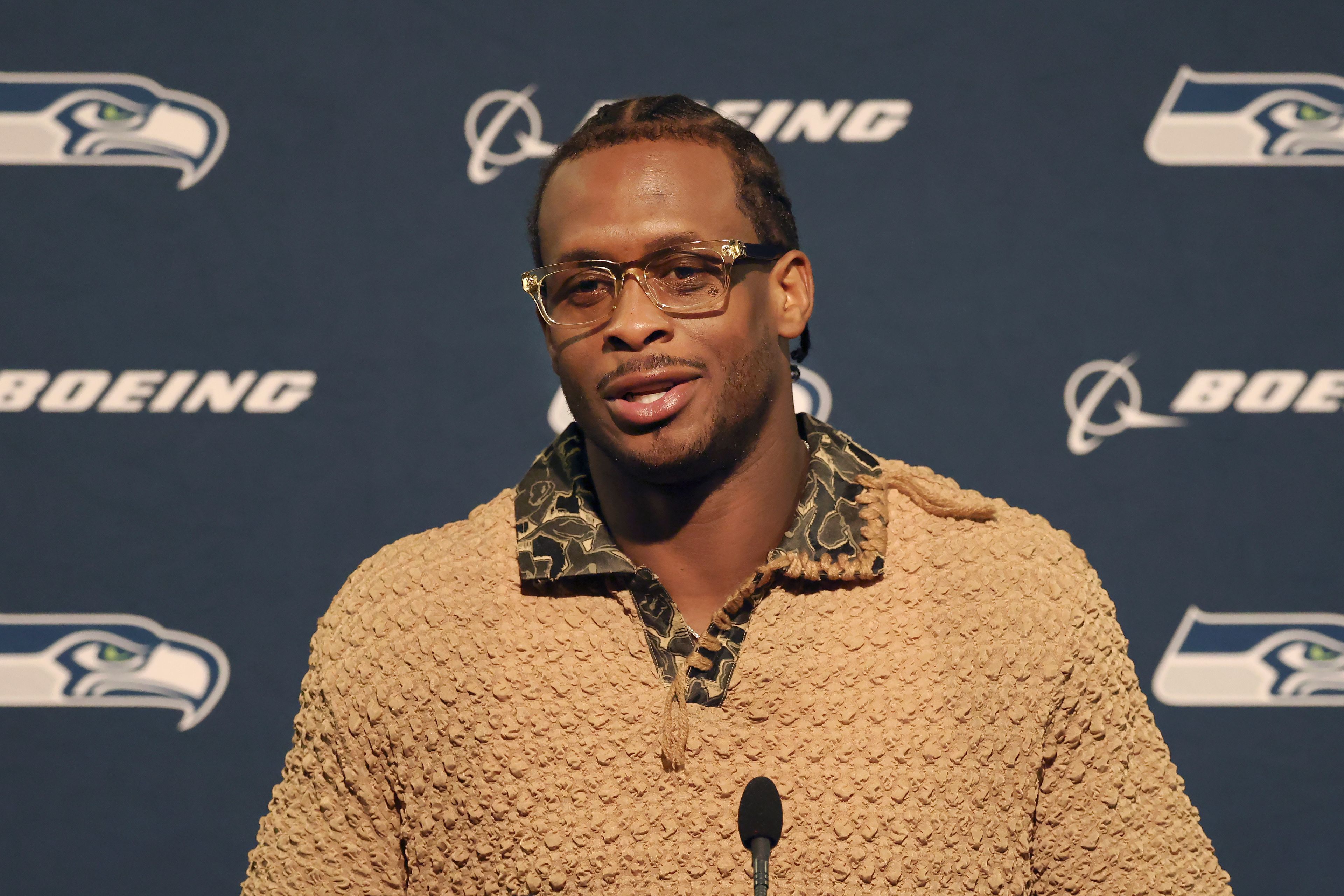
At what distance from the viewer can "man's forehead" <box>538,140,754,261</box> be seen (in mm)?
1147

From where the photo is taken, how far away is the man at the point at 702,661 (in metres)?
1.13

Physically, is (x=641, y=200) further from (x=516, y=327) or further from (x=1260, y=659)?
(x=1260, y=659)

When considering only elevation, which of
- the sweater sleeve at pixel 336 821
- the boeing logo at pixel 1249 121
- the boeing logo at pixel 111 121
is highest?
the boeing logo at pixel 1249 121

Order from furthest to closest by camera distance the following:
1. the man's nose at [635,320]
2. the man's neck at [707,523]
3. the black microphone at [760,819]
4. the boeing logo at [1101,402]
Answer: the boeing logo at [1101,402], the man's neck at [707,523], the man's nose at [635,320], the black microphone at [760,819]

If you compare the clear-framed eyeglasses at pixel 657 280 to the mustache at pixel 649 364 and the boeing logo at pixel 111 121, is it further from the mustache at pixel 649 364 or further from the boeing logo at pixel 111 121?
the boeing logo at pixel 111 121

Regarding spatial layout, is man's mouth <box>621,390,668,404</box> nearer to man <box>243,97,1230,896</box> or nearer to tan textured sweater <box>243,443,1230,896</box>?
man <box>243,97,1230,896</box>

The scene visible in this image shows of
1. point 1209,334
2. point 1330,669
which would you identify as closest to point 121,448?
point 1209,334

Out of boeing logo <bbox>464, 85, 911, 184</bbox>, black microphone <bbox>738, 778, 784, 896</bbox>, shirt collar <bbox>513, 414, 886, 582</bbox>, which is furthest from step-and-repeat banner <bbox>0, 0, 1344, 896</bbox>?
black microphone <bbox>738, 778, 784, 896</bbox>

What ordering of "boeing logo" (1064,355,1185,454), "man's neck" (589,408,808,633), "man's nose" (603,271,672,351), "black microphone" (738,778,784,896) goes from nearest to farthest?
1. "black microphone" (738,778,784,896)
2. "man's nose" (603,271,672,351)
3. "man's neck" (589,408,808,633)
4. "boeing logo" (1064,355,1185,454)

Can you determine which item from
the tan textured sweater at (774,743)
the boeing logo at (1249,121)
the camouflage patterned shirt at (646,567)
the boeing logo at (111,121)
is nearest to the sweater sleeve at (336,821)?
the tan textured sweater at (774,743)

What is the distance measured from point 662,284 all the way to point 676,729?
43 centimetres

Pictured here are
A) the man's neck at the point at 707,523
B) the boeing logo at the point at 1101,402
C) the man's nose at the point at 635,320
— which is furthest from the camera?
the boeing logo at the point at 1101,402

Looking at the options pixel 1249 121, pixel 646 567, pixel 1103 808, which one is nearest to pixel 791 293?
pixel 646 567

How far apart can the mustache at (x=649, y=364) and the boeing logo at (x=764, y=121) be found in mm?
980
